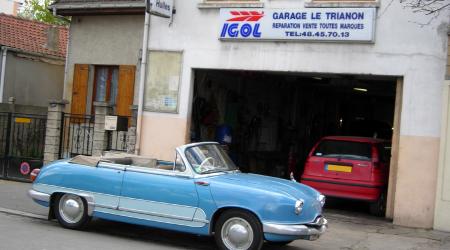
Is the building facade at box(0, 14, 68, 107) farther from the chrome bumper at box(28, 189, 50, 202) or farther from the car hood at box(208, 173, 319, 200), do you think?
the car hood at box(208, 173, 319, 200)

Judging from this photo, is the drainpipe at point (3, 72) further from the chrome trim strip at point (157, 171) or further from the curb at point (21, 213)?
the chrome trim strip at point (157, 171)

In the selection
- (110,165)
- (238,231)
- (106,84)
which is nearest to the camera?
(238,231)

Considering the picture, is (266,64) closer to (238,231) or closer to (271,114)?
(238,231)

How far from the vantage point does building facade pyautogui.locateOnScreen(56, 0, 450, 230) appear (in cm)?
1104

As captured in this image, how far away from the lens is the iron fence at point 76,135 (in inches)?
589

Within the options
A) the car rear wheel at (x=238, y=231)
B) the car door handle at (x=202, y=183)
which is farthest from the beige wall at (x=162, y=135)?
the car rear wheel at (x=238, y=231)

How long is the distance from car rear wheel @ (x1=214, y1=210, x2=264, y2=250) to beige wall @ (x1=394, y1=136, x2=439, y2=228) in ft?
14.7

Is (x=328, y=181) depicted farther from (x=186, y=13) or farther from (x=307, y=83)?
(x=307, y=83)

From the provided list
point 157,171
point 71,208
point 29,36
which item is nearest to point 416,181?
point 157,171

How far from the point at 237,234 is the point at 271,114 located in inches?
430

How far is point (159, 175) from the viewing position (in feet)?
27.6

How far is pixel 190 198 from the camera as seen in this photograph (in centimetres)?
805

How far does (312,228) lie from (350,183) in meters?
4.21

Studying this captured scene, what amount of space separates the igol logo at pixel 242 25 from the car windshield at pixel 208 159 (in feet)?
13.4
